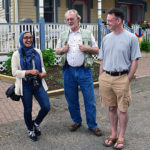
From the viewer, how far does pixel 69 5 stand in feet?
45.3

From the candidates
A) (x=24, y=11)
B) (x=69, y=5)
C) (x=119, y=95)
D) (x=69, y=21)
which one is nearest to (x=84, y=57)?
(x=69, y=21)

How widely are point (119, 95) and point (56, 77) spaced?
5103mm

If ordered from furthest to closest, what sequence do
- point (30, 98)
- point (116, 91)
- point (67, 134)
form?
point (67, 134) → point (30, 98) → point (116, 91)

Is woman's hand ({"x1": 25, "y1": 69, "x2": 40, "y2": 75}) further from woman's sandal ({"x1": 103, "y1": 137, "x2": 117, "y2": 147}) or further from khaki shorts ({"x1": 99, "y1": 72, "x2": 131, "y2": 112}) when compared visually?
woman's sandal ({"x1": 103, "y1": 137, "x2": 117, "y2": 147})

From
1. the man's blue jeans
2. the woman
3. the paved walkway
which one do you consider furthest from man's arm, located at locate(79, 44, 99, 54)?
the paved walkway

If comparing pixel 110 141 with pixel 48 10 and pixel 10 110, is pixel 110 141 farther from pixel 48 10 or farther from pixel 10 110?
pixel 48 10

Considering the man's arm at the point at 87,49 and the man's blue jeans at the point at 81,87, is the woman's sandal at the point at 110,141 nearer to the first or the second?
the man's blue jeans at the point at 81,87

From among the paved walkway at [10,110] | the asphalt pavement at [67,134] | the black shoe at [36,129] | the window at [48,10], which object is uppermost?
the window at [48,10]

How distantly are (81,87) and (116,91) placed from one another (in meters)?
0.80

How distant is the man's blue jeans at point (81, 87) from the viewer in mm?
4164

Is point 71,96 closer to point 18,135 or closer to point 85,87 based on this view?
point 85,87

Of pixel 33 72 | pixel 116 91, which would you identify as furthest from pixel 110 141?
pixel 33 72

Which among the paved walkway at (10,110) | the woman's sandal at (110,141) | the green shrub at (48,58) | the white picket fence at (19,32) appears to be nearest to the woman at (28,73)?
the woman's sandal at (110,141)

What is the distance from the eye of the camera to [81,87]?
4.24m
